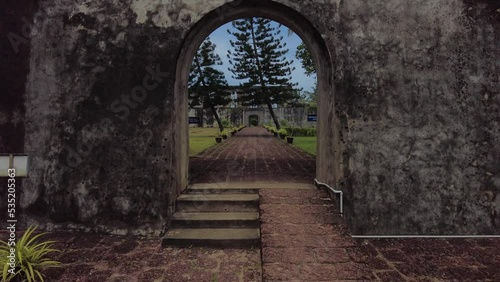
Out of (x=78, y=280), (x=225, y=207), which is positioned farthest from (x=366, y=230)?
(x=78, y=280)

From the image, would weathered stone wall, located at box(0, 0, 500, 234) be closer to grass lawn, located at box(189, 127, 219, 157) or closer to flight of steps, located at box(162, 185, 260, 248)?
flight of steps, located at box(162, 185, 260, 248)

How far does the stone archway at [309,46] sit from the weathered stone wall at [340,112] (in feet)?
0.39

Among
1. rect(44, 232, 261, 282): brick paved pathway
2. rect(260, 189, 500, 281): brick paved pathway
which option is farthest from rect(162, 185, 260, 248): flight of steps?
rect(260, 189, 500, 281): brick paved pathway

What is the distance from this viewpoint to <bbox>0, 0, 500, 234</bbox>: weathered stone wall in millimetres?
3875

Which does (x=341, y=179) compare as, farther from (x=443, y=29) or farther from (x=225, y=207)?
(x=443, y=29)

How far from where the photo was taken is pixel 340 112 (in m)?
3.89

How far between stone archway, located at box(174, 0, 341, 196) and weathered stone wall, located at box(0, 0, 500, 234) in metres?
0.12

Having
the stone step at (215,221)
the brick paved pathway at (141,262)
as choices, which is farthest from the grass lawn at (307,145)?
the brick paved pathway at (141,262)

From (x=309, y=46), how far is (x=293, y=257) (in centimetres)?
287

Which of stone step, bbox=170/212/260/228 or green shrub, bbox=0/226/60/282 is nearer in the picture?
green shrub, bbox=0/226/60/282

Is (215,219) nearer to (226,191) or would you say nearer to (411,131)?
(226,191)

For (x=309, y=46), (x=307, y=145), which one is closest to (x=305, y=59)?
(x=307, y=145)

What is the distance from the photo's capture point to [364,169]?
387 cm

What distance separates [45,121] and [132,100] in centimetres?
119
